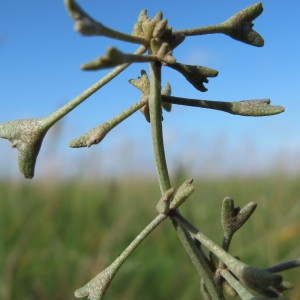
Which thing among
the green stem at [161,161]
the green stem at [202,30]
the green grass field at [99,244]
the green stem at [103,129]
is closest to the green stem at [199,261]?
the green stem at [161,161]

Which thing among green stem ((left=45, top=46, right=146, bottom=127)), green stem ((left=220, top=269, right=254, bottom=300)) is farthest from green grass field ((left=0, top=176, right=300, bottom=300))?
green stem ((left=45, top=46, right=146, bottom=127))

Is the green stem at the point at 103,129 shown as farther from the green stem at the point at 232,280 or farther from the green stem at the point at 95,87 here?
the green stem at the point at 232,280

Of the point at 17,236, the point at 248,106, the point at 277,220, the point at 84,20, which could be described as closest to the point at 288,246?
the point at 277,220

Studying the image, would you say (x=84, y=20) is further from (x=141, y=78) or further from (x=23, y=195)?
(x=23, y=195)

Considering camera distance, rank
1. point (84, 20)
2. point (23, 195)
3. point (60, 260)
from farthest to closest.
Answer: point (23, 195), point (60, 260), point (84, 20)

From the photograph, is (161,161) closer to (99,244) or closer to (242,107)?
(242,107)

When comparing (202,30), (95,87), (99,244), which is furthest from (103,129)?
(99,244)
